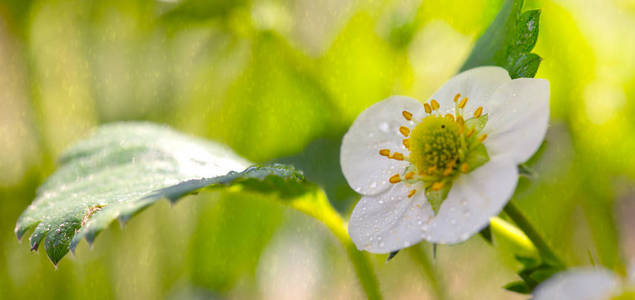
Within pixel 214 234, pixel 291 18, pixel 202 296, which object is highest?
pixel 291 18

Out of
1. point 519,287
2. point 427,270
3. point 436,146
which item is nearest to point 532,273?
point 519,287

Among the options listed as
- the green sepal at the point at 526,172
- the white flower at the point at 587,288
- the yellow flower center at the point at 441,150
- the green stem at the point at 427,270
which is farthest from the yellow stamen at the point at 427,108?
the green stem at the point at 427,270

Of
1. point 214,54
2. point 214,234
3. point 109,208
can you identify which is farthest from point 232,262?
point 109,208

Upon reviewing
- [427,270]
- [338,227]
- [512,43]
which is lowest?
[427,270]

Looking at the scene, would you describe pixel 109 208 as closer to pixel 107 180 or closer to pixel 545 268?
pixel 107 180

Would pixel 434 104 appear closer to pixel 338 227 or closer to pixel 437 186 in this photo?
pixel 437 186

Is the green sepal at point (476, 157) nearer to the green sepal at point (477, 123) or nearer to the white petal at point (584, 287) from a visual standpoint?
the green sepal at point (477, 123)
